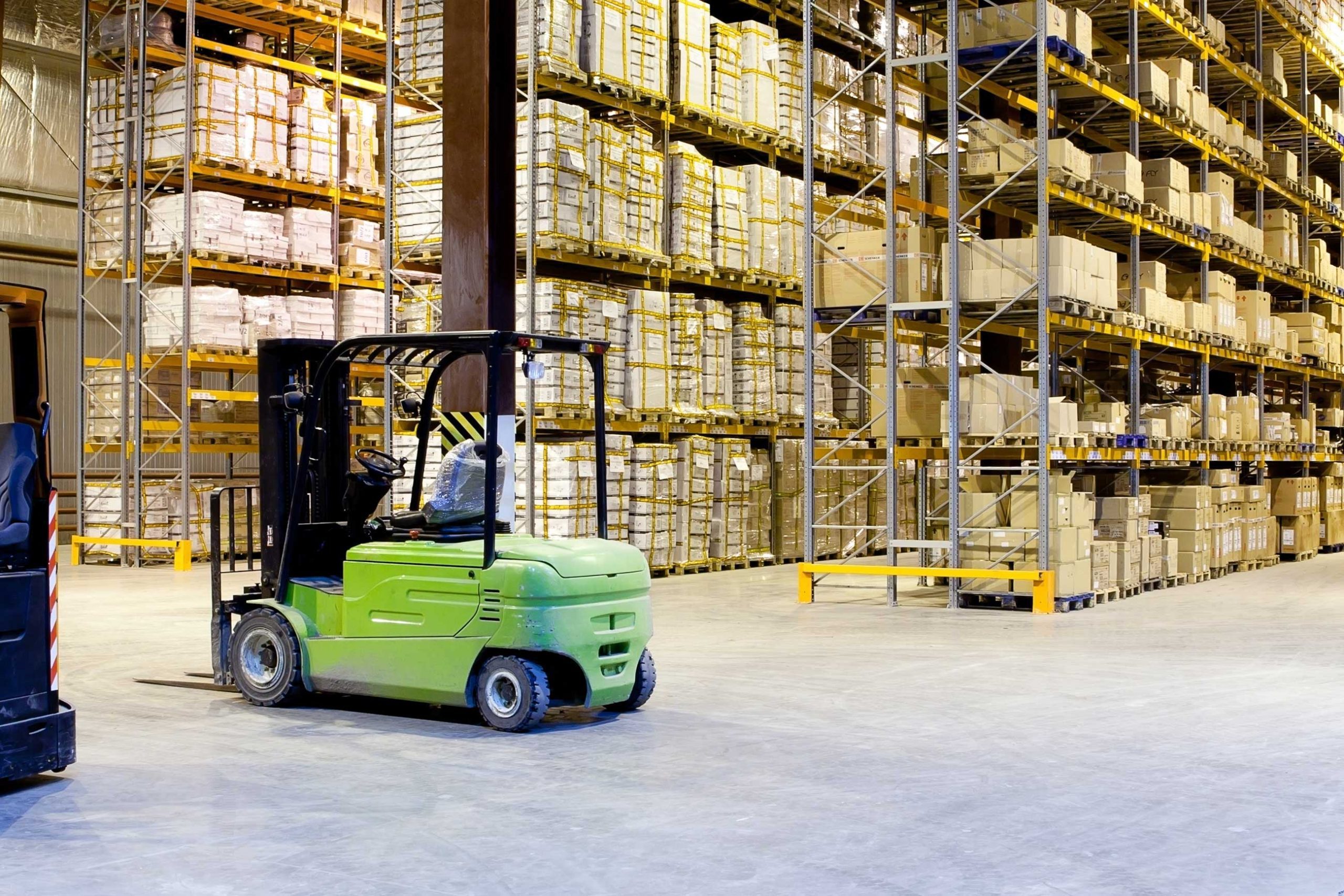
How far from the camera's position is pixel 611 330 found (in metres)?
13.7

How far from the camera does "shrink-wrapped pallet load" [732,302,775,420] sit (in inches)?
624

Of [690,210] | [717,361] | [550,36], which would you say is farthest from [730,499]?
[550,36]

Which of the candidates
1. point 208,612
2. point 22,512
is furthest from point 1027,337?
point 22,512

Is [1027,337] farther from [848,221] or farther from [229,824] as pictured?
[229,824]

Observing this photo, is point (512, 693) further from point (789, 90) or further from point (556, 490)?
point (789, 90)

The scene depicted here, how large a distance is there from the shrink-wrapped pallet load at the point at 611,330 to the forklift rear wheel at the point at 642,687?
20.9 feet

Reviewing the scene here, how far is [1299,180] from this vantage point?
21141 millimetres

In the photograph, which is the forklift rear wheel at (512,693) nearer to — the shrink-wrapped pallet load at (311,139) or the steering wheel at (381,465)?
the steering wheel at (381,465)

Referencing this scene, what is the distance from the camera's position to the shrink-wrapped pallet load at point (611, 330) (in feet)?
44.2

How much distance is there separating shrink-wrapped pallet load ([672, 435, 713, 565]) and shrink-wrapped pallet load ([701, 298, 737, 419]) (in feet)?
1.48

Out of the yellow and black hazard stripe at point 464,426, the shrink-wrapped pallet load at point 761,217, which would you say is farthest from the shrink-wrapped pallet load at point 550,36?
the yellow and black hazard stripe at point 464,426

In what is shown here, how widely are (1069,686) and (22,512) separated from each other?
523cm

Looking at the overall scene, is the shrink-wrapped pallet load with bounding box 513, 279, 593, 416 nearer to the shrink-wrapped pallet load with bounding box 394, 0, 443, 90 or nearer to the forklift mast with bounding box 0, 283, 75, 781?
the shrink-wrapped pallet load with bounding box 394, 0, 443, 90

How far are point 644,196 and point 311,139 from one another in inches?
179
